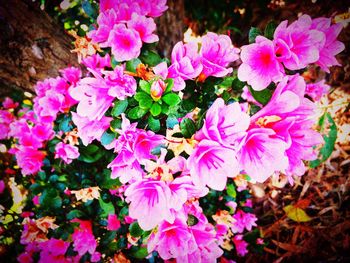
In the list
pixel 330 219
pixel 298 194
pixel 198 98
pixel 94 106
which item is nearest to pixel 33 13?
pixel 94 106

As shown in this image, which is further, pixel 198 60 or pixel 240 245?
pixel 240 245

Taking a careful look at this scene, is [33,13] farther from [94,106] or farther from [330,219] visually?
[330,219]

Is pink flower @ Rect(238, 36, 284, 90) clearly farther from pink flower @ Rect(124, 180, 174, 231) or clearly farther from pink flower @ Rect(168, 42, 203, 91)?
pink flower @ Rect(124, 180, 174, 231)

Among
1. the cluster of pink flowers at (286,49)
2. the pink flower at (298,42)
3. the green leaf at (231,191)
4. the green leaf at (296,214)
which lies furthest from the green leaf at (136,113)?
the green leaf at (296,214)

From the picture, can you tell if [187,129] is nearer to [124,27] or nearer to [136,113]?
[136,113]

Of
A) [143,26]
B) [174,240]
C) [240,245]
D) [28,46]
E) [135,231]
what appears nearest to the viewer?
[174,240]

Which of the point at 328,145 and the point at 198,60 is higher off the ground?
the point at 198,60

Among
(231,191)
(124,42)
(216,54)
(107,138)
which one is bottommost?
(231,191)

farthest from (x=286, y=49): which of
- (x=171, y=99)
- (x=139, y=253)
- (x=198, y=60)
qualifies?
(x=139, y=253)
